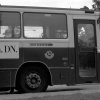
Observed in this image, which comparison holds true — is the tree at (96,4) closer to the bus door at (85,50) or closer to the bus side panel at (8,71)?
the bus door at (85,50)

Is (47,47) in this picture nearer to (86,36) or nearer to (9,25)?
(9,25)

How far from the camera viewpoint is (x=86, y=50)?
13781 mm

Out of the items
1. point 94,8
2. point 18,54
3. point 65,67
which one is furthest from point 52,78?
point 94,8

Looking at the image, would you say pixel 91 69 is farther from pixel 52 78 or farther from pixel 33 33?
pixel 33 33

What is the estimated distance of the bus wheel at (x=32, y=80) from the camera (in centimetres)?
1293

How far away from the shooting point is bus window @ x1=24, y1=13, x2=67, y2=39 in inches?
518

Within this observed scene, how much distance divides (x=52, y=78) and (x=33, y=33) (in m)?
1.62

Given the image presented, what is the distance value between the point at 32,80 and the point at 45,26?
1.86m

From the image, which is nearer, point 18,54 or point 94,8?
point 18,54

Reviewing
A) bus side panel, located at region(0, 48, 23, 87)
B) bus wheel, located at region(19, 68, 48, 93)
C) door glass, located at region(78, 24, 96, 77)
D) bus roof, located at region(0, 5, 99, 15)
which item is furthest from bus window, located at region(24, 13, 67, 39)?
bus wheel, located at region(19, 68, 48, 93)

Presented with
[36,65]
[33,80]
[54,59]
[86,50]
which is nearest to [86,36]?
[86,50]

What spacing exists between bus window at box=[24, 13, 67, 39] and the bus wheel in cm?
118

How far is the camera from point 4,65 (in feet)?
41.3

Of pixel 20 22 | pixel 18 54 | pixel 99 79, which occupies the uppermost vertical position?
pixel 20 22
